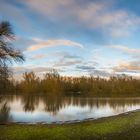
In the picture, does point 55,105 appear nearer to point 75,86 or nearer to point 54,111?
point 54,111

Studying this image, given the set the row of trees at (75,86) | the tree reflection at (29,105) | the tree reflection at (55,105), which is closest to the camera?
the tree reflection at (55,105)

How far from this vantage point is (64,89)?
133 meters

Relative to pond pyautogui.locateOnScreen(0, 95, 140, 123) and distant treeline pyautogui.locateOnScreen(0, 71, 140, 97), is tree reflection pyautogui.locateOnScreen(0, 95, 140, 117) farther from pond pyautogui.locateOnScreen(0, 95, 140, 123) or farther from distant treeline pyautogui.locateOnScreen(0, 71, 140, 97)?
distant treeline pyautogui.locateOnScreen(0, 71, 140, 97)

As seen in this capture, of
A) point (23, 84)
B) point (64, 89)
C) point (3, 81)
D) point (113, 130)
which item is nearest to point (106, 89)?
point (64, 89)

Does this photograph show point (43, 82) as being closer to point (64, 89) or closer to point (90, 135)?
point (64, 89)

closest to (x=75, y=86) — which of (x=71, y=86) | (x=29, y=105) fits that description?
(x=71, y=86)

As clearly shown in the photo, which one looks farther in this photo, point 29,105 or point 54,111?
point 29,105

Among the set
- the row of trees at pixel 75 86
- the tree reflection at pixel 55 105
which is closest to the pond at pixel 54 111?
the tree reflection at pixel 55 105

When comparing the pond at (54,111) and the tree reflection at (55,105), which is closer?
the pond at (54,111)

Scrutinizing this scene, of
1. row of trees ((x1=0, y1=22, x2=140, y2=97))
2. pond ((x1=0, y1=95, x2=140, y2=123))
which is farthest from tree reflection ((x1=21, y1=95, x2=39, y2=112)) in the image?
row of trees ((x1=0, y1=22, x2=140, y2=97))

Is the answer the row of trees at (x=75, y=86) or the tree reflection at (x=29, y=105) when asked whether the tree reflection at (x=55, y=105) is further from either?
the row of trees at (x=75, y=86)

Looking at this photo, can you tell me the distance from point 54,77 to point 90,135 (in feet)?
404

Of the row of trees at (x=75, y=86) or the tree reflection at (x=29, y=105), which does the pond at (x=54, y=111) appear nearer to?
the tree reflection at (x=29, y=105)

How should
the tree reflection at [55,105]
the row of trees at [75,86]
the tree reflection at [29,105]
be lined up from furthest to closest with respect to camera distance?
the row of trees at [75,86] → the tree reflection at [29,105] → the tree reflection at [55,105]
